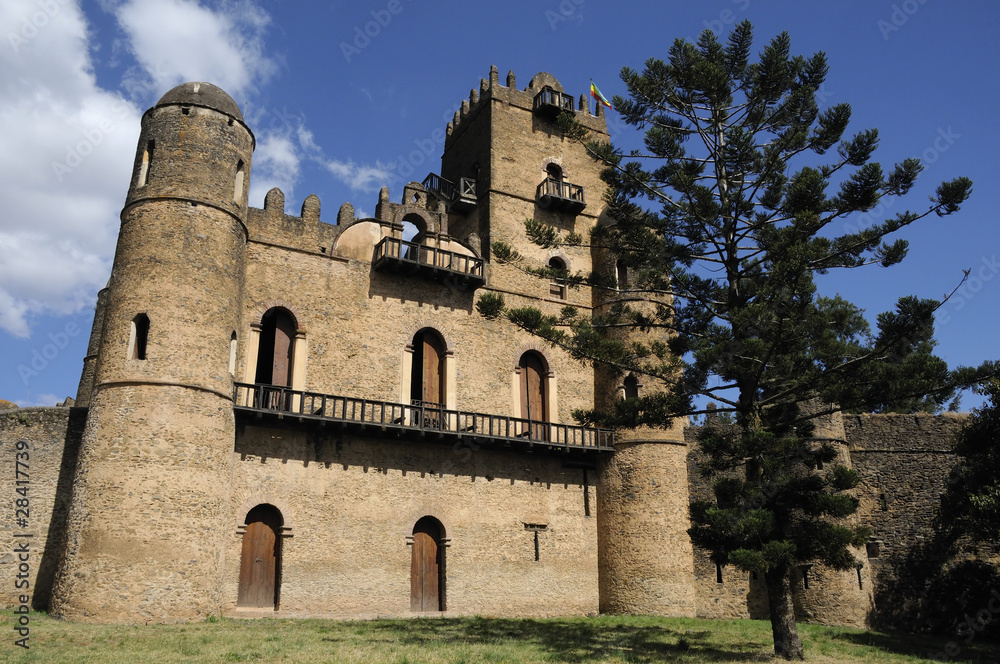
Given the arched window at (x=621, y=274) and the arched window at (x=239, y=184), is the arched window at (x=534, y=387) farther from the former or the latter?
the arched window at (x=239, y=184)

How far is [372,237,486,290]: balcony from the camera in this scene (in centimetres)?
2086

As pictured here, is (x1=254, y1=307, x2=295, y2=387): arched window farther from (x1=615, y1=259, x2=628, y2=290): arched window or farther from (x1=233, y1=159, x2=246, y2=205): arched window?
(x1=615, y1=259, x2=628, y2=290): arched window

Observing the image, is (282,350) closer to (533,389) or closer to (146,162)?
(146,162)

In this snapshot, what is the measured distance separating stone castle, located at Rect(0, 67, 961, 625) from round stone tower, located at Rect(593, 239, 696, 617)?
60 millimetres

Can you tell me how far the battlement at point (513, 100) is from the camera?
2621cm

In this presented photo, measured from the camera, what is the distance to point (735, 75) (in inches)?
638

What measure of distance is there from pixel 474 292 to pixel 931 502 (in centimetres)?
1383

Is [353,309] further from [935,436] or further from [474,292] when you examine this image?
[935,436]

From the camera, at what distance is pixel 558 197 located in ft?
81.6

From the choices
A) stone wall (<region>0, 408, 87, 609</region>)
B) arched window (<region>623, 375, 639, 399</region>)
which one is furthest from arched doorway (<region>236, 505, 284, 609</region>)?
arched window (<region>623, 375, 639, 399</region>)

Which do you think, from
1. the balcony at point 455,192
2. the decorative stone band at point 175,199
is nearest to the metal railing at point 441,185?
the balcony at point 455,192

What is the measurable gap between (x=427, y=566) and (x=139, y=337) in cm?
852

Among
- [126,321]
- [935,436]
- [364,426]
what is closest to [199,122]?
[126,321]

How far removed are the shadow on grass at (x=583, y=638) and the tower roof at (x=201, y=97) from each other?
482 inches
